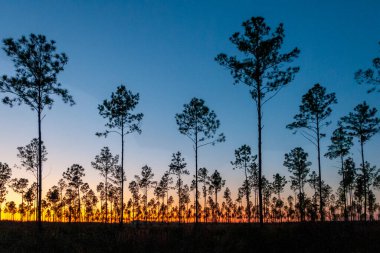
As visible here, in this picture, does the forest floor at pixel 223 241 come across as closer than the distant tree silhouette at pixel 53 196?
Yes

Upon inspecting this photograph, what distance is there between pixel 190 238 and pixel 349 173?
45061 millimetres

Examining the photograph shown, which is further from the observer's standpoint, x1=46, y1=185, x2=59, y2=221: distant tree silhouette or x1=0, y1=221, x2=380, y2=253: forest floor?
Result: x1=46, y1=185, x2=59, y2=221: distant tree silhouette

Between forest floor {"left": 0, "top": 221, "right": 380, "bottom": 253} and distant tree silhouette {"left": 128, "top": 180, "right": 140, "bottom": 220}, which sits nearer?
forest floor {"left": 0, "top": 221, "right": 380, "bottom": 253}

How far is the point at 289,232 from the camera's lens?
760 inches

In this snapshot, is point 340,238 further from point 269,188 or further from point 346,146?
point 269,188

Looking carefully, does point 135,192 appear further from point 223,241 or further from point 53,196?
point 223,241

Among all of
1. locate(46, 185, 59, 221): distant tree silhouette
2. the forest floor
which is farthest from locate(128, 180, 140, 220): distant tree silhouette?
the forest floor

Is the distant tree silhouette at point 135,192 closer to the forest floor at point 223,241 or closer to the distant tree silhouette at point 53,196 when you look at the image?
the distant tree silhouette at point 53,196

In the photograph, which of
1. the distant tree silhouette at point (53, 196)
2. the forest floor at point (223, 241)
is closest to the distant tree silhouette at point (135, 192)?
the distant tree silhouette at point (53, 196)

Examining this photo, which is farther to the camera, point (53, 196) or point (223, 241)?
point (53, 196)

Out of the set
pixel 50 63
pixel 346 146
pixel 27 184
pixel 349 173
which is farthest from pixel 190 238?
pixel 27 184

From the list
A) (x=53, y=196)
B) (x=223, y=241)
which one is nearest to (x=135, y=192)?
(x=53, y=196)

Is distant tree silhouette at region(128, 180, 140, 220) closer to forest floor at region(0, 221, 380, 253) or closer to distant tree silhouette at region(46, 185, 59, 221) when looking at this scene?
distant tree silhouette at region(46, 185, 59, 221)

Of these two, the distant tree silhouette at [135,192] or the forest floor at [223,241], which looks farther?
the distant tree silhouette at [135,192]
